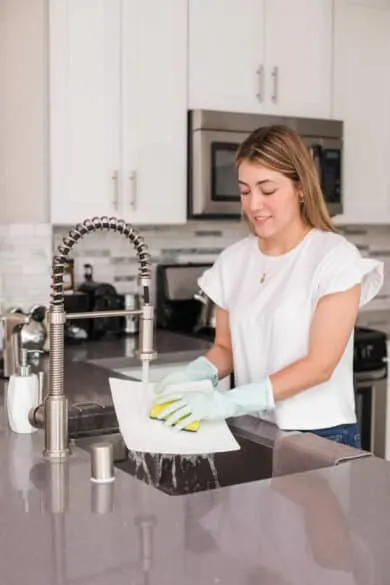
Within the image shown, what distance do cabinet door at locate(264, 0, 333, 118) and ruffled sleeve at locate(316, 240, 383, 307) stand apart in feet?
5.42

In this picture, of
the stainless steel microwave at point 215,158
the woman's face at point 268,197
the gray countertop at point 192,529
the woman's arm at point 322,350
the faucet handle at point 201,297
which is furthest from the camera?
the faucet handle at point 201,297

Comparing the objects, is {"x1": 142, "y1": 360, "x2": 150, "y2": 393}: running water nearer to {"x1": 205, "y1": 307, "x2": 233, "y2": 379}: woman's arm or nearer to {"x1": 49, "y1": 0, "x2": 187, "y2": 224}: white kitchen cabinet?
{"x1": 205, "y1": 307, "x2": 233, "y2": 379}: woman's arm

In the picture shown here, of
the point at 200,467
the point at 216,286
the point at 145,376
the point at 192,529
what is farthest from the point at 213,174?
the point at 192,529

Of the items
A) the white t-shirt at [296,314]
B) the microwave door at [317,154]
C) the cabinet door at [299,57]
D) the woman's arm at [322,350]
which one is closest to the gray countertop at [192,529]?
the woman's arm at [322,350]

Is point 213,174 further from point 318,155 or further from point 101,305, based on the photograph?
point 101,305

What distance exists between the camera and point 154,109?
3.40 m

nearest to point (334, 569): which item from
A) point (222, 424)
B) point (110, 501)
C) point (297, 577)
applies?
point (297, 577)

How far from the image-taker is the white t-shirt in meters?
2.11

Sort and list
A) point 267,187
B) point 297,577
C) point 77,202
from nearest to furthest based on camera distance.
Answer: point 297,577 < point 267,187 < point 77,202

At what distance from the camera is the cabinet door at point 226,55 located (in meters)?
3.47

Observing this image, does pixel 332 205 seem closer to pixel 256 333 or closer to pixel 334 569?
pixel 256 333

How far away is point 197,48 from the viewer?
11.4 feet

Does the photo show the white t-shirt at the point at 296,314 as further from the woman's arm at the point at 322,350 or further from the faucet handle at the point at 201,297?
the faucet handle at the point at 201,297

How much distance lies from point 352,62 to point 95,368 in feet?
6.22
